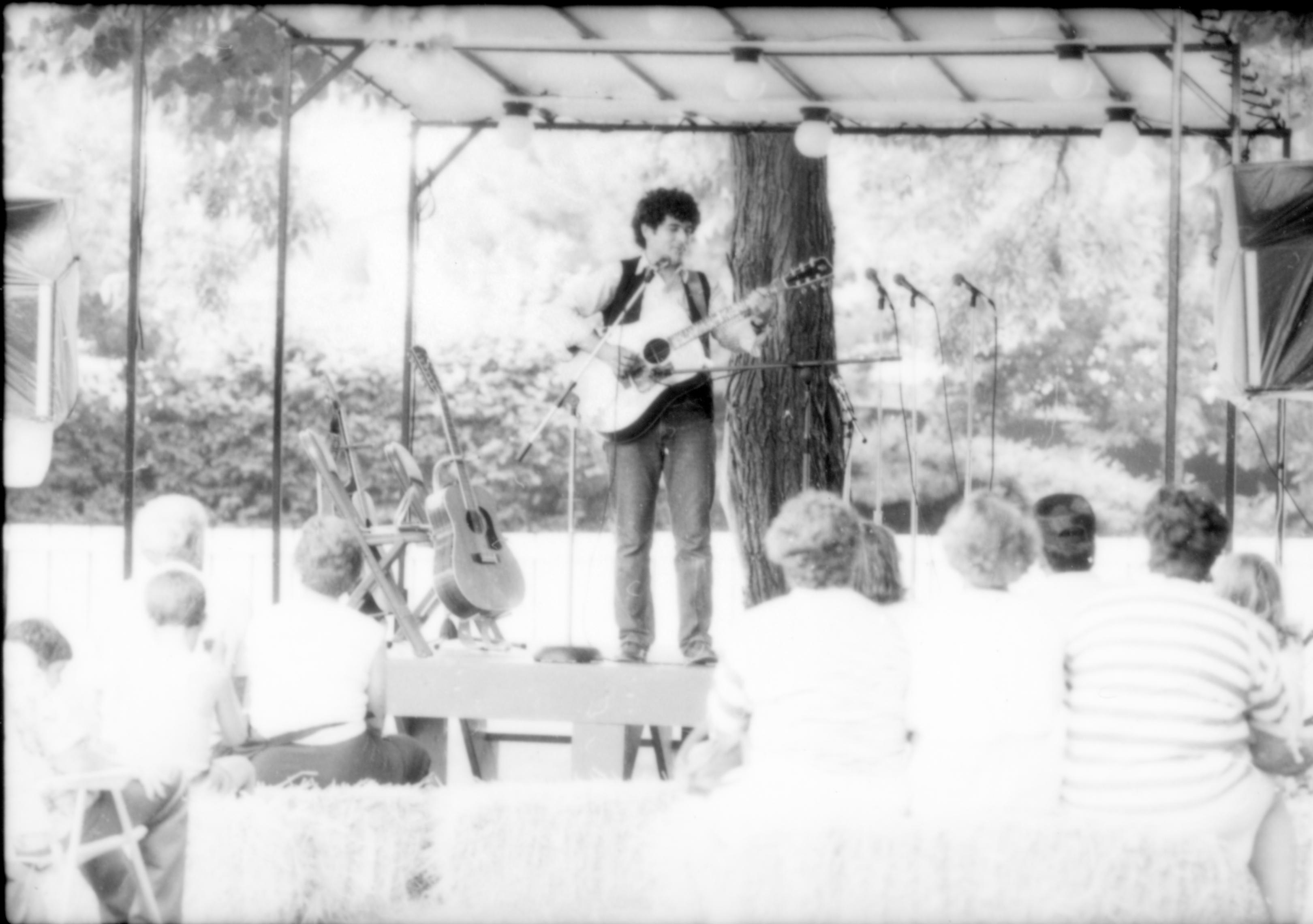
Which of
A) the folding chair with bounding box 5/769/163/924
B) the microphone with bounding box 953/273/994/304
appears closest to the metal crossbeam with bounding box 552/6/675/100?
the microphone with bounding box 953/273/994/304

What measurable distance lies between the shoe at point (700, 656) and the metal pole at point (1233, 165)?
1.73 m

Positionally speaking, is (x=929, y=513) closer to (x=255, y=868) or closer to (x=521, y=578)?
(x=521, y=578)

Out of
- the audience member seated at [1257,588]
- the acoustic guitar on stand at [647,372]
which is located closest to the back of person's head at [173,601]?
the acoustic guitar on stand at [647,372]

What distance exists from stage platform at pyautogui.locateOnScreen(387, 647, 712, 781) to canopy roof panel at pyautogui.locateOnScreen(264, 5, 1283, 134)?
2.34 m

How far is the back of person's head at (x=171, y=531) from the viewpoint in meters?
4.33

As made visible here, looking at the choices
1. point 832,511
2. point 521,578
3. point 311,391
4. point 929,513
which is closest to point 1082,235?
point 929,513

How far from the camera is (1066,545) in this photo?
3.81m

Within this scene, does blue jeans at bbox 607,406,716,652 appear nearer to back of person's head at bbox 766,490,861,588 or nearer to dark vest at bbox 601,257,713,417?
dark vest at bbox 601,257,713,417

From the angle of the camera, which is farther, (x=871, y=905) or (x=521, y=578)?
(x=521, y=578)

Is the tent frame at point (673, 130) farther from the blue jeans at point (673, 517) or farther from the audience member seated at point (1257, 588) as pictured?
the blue jeans at point (673, 517)

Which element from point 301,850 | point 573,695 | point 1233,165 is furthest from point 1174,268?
point 301,850

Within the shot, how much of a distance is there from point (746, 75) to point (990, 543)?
2.93m

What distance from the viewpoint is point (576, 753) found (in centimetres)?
468

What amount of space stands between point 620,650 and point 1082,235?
11357mm
